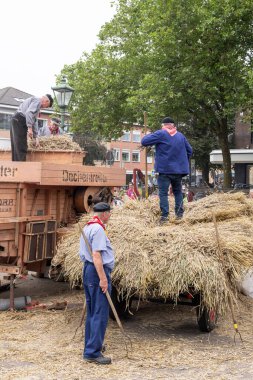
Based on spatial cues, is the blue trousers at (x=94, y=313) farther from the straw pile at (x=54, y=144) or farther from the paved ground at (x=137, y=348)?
the straw pile at (x=54, y=144)

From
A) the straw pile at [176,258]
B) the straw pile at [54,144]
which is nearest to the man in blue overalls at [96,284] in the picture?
the straw pile at [176,258]

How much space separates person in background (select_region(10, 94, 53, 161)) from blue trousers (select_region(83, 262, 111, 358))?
3653mm

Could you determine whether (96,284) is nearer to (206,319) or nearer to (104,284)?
(104,284)

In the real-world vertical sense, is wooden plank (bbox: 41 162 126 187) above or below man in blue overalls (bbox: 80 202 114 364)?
above

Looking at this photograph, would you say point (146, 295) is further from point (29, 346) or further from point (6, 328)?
point (6, 328)

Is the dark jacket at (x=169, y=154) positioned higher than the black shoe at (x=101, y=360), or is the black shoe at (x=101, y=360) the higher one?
the dark jacket at (x=169, y=154)

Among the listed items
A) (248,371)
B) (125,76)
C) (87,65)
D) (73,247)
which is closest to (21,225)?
(73,247)

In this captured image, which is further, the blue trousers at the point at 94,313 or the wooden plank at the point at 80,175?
the wooden plank at the point at 80,175

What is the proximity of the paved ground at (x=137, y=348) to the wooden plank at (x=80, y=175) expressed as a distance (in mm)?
1796

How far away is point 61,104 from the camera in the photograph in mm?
15250

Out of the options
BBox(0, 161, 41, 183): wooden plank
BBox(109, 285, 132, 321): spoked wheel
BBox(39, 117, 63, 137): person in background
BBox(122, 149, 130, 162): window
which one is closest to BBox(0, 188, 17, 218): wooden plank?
BBox(0, 161, 41, 183): wooden plank

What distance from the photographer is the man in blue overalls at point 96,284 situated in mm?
5405

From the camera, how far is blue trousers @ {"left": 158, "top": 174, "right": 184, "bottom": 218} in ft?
24.6

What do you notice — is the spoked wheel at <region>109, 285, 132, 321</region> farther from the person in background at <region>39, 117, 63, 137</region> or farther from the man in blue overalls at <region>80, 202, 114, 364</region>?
the person in background at <region>39, 117, 63, 137</region>
